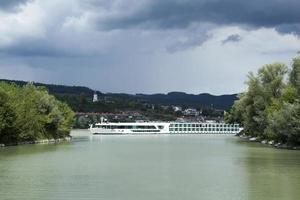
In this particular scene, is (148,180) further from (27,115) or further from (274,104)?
(274,104)

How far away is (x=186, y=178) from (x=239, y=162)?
17.7 meters

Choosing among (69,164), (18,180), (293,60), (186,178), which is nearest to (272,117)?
(293,60)

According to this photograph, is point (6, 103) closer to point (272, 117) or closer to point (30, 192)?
point (272, 117)

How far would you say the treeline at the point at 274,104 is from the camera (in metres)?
82.1

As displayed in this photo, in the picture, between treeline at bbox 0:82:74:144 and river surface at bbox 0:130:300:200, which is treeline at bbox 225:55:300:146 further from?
treeline at bbox 0:82:74:144

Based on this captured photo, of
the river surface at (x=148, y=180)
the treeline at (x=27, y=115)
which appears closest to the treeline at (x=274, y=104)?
the river surface at (x=148, y=180)

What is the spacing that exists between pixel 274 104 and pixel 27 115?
128 ft

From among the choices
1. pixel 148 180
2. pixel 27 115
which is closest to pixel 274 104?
pixel 27 115

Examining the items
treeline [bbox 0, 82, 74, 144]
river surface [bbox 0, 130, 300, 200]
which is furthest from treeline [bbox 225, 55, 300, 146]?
treeline [bbox 0, 82, 74, 144]

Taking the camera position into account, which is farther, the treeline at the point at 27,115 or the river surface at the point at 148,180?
the treeline at the point at 27,115

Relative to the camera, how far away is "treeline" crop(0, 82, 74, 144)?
86125mm

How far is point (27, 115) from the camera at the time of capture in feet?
309

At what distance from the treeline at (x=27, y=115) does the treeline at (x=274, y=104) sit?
34977mm

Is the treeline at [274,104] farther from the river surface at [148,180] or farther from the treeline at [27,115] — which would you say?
the treeline at [27,115]
